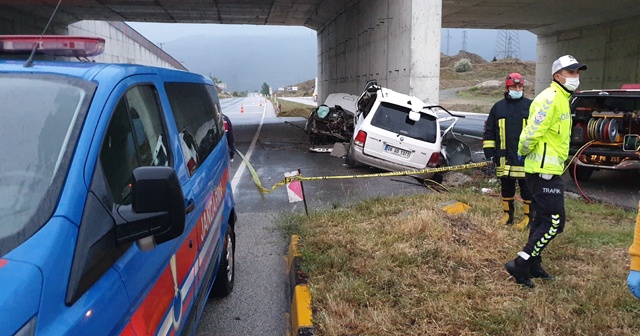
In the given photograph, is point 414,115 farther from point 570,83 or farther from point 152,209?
point 152,209

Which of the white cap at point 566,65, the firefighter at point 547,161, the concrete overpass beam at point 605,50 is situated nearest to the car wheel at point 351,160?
the firefighter at point 547,161

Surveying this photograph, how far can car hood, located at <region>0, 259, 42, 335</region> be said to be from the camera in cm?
144

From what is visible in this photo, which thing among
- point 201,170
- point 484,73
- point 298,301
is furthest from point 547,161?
point 484,73

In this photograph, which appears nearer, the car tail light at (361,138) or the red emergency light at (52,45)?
the red emergency light at (52,45)

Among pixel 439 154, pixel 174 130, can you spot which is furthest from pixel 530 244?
pixel 439 154

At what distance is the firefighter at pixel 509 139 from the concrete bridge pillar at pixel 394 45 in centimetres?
841

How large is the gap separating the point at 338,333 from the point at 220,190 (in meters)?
1.55

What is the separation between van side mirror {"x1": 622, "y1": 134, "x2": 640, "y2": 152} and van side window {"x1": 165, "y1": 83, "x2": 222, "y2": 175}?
728cm

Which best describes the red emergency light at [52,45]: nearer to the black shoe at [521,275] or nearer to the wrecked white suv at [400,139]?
the black shoe at [521,275]

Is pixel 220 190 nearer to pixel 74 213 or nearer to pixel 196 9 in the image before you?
pixel 74 213

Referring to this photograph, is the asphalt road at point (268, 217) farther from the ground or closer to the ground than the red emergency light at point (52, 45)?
closer to the ground

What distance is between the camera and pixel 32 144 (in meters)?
2.01

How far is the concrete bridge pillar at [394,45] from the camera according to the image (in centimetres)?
1491

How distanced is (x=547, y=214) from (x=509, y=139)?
2.38m
